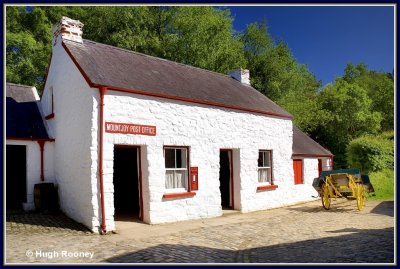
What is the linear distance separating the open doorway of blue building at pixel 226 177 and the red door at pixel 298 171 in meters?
4.07

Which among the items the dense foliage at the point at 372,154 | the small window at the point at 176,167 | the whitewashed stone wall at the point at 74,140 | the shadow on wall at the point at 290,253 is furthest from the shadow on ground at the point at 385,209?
the whitewashed stone wall at the point at 74,140

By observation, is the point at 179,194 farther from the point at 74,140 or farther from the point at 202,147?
the point at 74,140

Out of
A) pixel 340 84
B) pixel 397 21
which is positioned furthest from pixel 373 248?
pixel 340 84

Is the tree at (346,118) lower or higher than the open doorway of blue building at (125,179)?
higher

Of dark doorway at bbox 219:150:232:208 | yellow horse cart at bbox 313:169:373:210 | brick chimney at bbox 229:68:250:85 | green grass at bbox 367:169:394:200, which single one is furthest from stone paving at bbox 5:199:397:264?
brick chimney at bbox 229:68:250:85

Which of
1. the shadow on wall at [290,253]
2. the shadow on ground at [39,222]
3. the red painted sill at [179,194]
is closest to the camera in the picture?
the shadow on wall at [290,253]

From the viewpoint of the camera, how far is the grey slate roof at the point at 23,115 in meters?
11.3

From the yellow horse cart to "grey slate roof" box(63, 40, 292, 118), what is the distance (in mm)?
3326

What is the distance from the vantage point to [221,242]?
8336 millimetres

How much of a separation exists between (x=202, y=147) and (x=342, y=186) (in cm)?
551

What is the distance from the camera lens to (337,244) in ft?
25.4

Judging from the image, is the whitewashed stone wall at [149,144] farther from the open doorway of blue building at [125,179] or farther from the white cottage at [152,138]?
the open doorway of blue building at [125,179]

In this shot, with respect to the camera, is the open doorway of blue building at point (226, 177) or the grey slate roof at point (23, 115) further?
the open doorway of blue building at point (226, 177)

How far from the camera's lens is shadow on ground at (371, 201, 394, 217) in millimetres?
12102
